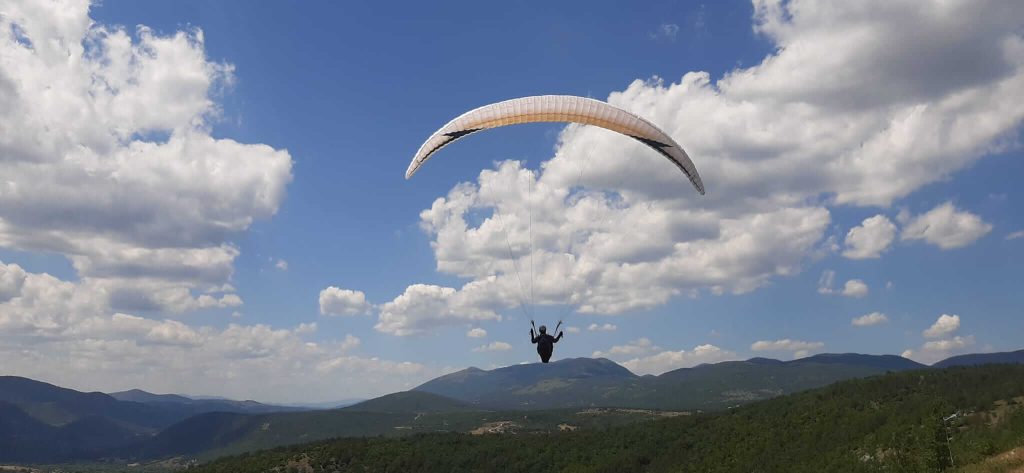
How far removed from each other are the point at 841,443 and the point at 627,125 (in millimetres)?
75770

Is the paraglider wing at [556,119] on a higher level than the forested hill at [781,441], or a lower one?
higher

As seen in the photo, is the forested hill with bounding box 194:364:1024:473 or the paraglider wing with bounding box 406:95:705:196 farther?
the forested hill with bounding box 194:364:1024:473

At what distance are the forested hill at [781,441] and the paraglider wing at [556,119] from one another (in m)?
29.3

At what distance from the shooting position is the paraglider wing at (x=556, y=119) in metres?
36.9

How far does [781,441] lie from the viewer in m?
102

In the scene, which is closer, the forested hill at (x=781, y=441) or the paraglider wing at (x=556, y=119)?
the paraglider wing at (x=556, y=119)

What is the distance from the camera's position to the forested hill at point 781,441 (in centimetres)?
7475

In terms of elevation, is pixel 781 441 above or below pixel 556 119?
below

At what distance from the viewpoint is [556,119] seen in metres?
37.5

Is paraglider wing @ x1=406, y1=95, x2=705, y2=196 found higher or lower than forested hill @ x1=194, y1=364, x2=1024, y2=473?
higher

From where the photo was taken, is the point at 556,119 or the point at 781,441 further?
the point at 781,441

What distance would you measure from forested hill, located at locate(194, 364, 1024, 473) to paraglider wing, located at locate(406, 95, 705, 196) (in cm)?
2929

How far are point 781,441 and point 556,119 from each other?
8719 centimetres

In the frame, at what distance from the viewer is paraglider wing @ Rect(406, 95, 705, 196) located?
36.9 m
